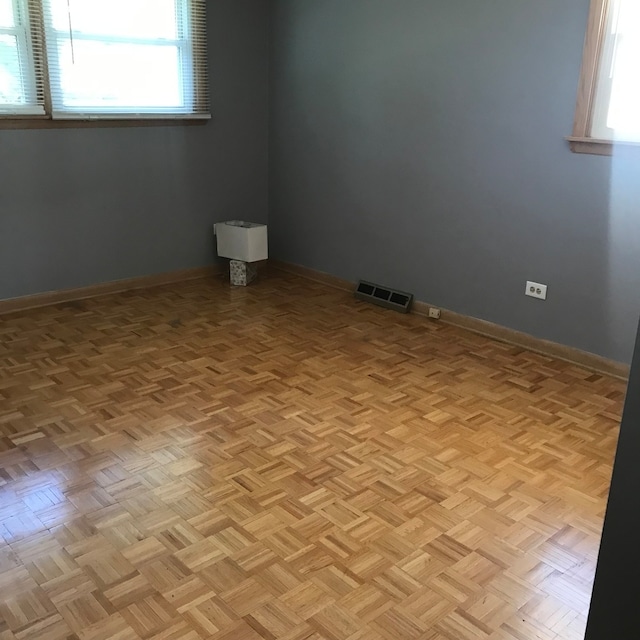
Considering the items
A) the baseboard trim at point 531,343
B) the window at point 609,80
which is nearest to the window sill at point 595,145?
the window at point 609,80

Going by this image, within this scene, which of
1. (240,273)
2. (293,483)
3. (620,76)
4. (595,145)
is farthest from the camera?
(240,273)

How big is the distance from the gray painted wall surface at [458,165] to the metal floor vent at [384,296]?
75mm

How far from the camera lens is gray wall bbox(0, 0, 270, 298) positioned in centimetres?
407

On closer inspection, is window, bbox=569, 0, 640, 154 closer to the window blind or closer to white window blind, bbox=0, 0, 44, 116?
the window blind

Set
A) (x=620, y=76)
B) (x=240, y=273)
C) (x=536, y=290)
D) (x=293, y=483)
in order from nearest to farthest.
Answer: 1. (x=293, y=483)
2. (x=620, y=76)
3. (x=536, y=290)
4. (x=240, y=273)

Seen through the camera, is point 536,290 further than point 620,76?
Yes

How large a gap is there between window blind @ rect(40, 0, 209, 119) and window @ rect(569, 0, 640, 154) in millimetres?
2508

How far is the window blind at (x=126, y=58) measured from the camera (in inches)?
157

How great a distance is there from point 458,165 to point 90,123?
7.30ft

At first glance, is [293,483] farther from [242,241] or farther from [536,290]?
[242,241]

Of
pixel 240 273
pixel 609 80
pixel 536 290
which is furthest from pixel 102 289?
pixel 609 80

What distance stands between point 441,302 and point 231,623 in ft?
8.78

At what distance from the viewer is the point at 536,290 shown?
3.61 meters

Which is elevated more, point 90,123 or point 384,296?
point 90,123
